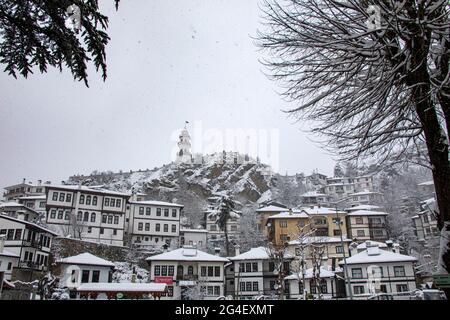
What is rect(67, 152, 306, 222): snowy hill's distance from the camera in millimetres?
87500

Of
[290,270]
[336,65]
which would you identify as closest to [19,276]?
[290,270]

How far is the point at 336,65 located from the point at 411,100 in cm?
117

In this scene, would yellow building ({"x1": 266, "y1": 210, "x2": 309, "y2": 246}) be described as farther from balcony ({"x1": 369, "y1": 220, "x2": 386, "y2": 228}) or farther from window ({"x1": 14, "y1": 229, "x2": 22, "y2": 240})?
window ({"x1": 14, "y1": 229, "x2": 22, "y2": 240})

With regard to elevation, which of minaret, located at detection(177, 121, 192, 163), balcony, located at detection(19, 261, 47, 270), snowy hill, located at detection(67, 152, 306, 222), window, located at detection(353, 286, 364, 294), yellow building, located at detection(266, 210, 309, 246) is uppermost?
minaret, located at detection(177, 121, 192, 163)

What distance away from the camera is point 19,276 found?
31.6 m

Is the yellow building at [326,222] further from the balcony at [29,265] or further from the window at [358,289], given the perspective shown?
the balcony at [29,265]

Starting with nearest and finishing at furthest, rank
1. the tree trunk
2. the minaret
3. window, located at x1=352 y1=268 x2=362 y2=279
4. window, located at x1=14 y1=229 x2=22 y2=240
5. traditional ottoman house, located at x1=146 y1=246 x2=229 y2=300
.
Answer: the tree trunk
window, located at x1=352 y1=268 x2=362 y2=279
window, located at x1=14 y1=229 x2=22 y2=240
traditional ottoman house, located at x1=146 y1=246 x2=229 y2=300
the minaret

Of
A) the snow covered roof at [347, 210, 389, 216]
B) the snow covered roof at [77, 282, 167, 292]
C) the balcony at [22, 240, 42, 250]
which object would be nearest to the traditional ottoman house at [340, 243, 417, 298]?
the snow covered roof at [347, 210, 389, 216]

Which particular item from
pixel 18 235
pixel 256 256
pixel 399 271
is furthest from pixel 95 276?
pixel 399 271

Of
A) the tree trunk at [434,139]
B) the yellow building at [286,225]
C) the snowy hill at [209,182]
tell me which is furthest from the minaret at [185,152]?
the tree trunk at [434,139]

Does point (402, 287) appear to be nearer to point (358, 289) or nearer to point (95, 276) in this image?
point (358, 289)

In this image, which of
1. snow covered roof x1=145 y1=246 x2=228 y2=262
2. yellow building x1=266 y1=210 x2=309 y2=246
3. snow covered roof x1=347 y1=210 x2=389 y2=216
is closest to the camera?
snow covered roof x1=145 y1=246 x2=228 y2=262
